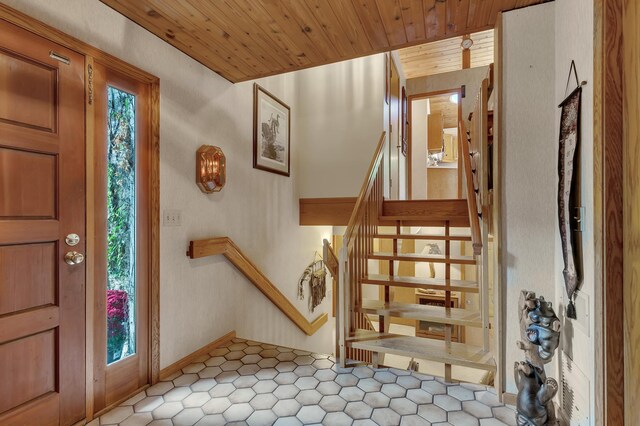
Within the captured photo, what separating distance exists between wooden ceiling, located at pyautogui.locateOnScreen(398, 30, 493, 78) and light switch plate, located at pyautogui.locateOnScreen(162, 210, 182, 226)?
14.2 feet

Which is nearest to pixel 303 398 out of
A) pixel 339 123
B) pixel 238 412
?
pixel 238 412

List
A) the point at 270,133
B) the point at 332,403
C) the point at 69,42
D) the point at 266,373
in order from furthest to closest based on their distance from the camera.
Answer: the point at 270,133 → the point at 266,373 → the point at 332,403 → the point at 69,42

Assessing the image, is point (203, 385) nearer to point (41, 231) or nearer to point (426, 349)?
point (41, 231)

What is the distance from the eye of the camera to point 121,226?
6.30 feet

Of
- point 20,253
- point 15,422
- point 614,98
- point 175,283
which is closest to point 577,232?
point 614,98

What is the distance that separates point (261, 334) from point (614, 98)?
3.26 metres

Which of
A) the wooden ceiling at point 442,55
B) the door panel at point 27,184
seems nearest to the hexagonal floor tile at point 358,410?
the door panel at point 27,184

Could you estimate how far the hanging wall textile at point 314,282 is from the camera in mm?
4340

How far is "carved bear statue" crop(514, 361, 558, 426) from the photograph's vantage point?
1471 mm

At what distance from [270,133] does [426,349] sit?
8.59 ft

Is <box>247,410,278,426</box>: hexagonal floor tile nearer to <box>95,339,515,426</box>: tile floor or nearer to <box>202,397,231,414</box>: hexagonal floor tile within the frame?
<box>95,339,515,426</box>: tile floor

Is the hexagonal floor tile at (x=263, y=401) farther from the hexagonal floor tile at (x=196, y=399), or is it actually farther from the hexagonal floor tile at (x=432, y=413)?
the hexagonal floor tile at (x=432, y=413)

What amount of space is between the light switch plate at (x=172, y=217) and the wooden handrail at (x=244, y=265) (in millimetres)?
195

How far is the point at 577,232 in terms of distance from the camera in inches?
58.2
